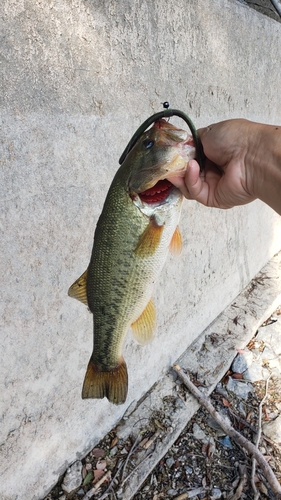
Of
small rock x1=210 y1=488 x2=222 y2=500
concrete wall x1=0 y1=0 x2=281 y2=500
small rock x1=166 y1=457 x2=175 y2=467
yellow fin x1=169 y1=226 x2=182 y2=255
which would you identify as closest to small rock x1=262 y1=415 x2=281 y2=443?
small rock x1=210 y1=488 x2=222 y2=500

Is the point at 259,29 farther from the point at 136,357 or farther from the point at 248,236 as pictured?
the point at 136,357

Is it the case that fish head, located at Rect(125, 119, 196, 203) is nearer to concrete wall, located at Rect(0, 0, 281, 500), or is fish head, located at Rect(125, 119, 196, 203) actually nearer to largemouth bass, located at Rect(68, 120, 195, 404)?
largemouth bass, located at Rect(68, 120, 195, 404)

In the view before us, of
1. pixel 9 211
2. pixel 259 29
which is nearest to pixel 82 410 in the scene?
pixel 9 211

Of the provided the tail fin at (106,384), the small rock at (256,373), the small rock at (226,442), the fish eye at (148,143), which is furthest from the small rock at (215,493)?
the fish eye at (148,143)

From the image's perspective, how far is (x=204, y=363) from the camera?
369 cm

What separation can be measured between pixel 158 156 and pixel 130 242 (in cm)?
32

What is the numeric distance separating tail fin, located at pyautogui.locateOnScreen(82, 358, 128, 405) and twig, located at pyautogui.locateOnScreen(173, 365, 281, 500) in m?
1.62

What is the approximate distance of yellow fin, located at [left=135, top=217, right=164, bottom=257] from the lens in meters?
1.46

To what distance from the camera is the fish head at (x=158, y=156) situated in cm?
138

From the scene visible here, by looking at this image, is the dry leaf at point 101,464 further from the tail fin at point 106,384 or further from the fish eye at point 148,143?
the fish eye at point 148,143

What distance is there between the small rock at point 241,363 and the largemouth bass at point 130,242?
239 centimetres

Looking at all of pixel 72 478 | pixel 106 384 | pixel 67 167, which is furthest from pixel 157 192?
pixel 72 478

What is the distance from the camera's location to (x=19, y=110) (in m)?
1.73

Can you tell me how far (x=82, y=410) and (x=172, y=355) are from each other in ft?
3.65
